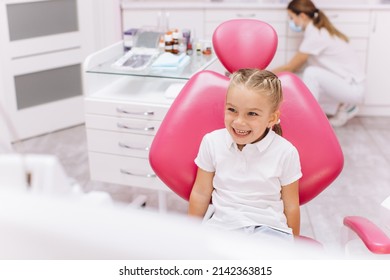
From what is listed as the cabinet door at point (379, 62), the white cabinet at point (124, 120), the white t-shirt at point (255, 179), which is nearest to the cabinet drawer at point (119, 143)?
the white cabinet at point (124, 120)

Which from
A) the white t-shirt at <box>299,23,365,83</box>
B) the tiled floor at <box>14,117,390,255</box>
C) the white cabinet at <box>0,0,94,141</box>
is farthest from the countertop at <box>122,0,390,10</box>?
the tiled floor at <box>14,117,390,255</box>

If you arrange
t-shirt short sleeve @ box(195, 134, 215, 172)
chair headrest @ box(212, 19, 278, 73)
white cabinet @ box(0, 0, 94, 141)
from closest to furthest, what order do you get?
1. t-shirt short sleeve @ box(195, 134, 215, 172)
2. chair headrest @ box(212, 19, 278, 73)
3. white cabinet @ box(0, 0, 94, 141)

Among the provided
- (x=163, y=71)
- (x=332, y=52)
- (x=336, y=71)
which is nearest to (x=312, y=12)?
(x=332, y=52)

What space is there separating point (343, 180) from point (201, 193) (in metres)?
1.69

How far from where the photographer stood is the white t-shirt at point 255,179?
1503 millimetres

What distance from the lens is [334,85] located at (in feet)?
12.9

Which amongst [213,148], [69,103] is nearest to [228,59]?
[213,148]

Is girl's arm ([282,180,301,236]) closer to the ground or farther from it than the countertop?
closer to the ground

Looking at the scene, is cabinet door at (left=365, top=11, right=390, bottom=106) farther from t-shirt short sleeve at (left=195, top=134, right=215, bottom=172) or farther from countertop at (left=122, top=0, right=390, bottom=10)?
t-shirt short sleeve at (left=195, top=134, right=215, bottom=172)

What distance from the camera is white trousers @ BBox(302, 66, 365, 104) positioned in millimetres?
3921

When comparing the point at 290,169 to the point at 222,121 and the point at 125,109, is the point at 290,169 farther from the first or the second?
the point at 125,109

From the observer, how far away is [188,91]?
1.67 metres

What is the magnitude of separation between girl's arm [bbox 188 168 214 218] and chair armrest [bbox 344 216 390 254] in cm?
39

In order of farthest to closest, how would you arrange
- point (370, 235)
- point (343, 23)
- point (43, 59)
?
point (343, 23)
point (43, 59)
point (370, 235)
